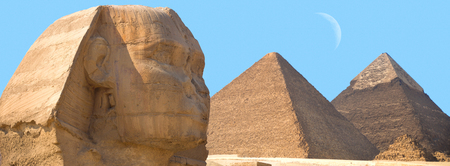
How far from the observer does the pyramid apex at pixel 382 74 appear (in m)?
82.4

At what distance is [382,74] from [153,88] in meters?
82.6

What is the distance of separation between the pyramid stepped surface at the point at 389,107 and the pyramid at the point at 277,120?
13.4 metres

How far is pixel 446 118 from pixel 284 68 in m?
Result: 31.0

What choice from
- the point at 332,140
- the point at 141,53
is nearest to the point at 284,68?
the point at 332,140

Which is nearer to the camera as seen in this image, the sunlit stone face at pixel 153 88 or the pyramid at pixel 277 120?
the sunlit stone face at pixel 153 88

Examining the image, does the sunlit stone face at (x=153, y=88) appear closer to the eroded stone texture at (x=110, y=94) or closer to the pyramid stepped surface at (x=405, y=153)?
the eroded stone texture at (x=110, y=94)

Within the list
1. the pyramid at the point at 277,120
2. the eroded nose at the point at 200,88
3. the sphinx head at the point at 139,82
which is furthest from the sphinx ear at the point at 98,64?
the pyramid at the point at 277,120

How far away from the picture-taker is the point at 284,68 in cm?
6988

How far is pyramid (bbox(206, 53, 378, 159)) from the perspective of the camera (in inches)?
2159

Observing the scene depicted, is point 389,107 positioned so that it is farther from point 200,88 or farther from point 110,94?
point 110,94

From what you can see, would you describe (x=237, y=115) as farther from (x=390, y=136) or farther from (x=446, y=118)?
(x=446, y=118)

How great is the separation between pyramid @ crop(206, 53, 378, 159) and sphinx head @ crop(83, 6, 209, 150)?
155 feet

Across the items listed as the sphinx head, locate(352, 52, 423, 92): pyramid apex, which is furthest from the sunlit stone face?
locate(352, 52, 423, 92): pyramid apex

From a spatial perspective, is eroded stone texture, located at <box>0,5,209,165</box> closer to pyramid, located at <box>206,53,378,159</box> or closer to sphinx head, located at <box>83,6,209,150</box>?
sphinx head, located at <box>83,6,209,150</box>
